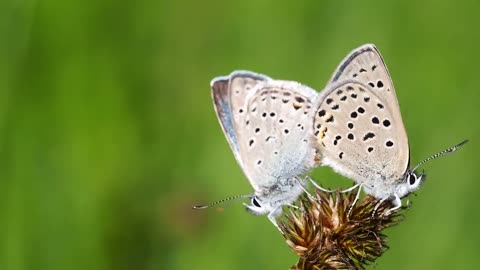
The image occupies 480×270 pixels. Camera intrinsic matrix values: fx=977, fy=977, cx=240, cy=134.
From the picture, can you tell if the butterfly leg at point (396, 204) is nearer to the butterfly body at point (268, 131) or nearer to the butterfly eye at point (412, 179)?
the butterfly eye at point (412, 179)

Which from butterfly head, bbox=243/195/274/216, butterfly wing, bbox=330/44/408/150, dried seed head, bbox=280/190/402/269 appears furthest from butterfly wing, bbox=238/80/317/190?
dried seed head, bbox=280/190/402/269

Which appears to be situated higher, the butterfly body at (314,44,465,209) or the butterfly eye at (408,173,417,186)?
the butterfly body at (314,44,465,209)

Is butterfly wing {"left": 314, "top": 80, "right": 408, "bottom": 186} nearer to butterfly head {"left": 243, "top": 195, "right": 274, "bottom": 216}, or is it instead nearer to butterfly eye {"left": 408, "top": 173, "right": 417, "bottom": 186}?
butterfly eye {"left": 408, "top": 173, "right": 417, "bottom": 186}

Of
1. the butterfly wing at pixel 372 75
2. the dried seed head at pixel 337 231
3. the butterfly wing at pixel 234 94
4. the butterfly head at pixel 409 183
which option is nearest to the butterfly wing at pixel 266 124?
the butterfly wing at pixel 234 94

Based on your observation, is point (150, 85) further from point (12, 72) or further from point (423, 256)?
point (423, 256)

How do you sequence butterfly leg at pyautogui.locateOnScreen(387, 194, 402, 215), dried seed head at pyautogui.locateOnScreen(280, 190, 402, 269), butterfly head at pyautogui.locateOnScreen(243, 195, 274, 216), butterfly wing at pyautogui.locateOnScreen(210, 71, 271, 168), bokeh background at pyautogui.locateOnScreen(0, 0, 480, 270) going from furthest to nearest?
bokeh background at pyautogui.locateOnScreen(0, 0, 480, 270) < butterfly wing at pyautogui.locateOnScreen(210, 71, 271, 168) < butterfly head at pyautogui.locateOnScreen(243, 195, 274, 216) < butterfly leg at pyautogui.locateOnScreen(387, 194, 402, 215) < dried seed head at pyautogui.locateOnScreen(280, 190, 402, 269)

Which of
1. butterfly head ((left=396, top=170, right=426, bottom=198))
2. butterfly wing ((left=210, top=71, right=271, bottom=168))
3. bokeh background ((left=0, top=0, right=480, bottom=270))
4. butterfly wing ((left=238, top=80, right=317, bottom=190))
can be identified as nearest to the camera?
butterfly head ((left=396, top=170, right=426, bottom=198))

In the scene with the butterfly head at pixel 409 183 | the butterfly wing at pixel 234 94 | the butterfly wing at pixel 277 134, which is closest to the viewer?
the butterfly head at pixel 409 183
